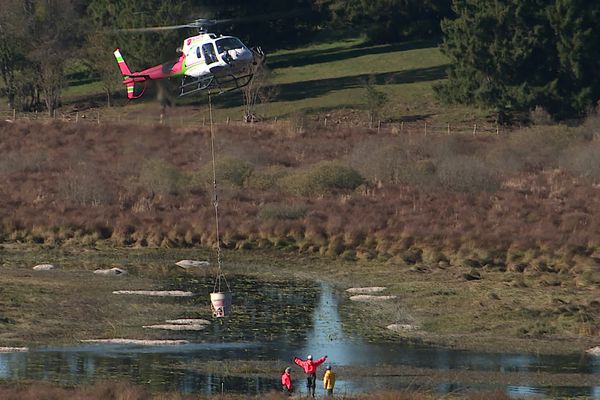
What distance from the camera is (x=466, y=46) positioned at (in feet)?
281

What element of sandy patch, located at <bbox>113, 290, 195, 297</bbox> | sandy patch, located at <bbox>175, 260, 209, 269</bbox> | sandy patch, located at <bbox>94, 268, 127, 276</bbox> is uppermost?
sandy patch, located at <bbox>94, 268, 127, 276</bbox>

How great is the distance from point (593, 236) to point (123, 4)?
36.5 m

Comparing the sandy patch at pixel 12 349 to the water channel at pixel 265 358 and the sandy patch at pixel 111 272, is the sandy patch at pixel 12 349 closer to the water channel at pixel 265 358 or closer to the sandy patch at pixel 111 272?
the water channel at pixel 265 358

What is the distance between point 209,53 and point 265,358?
1101 centimetres

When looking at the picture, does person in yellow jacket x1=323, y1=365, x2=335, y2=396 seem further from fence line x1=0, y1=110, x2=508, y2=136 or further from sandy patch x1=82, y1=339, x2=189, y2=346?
fence line x1=0, y1=110, x2=508, y2=136

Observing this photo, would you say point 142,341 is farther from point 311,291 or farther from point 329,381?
point 311,291

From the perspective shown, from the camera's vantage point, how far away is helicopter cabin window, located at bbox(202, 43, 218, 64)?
1699 inches

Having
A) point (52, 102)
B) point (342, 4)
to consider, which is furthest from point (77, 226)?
point (342, 4)

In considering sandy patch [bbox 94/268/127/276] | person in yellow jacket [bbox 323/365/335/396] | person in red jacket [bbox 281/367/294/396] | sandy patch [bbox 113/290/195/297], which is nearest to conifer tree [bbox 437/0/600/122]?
sandy patch [bbox 94/268/127/276]

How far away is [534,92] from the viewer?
272ft

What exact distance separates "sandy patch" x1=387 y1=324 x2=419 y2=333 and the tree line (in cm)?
3477

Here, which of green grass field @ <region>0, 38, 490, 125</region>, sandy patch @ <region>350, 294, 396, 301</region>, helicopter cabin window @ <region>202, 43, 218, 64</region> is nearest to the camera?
helicopter cabin window @ <region>202, 43, 218, 64</region>

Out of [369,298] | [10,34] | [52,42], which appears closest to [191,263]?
[369,298]

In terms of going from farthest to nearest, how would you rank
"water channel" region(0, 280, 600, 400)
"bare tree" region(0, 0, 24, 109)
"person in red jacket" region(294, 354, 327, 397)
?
"bare tree" region(0, 0, 24, 109) → "water channel" region(0, 280, 600, 400) → "person in red jacket" region(294, 354, 327, 397)
